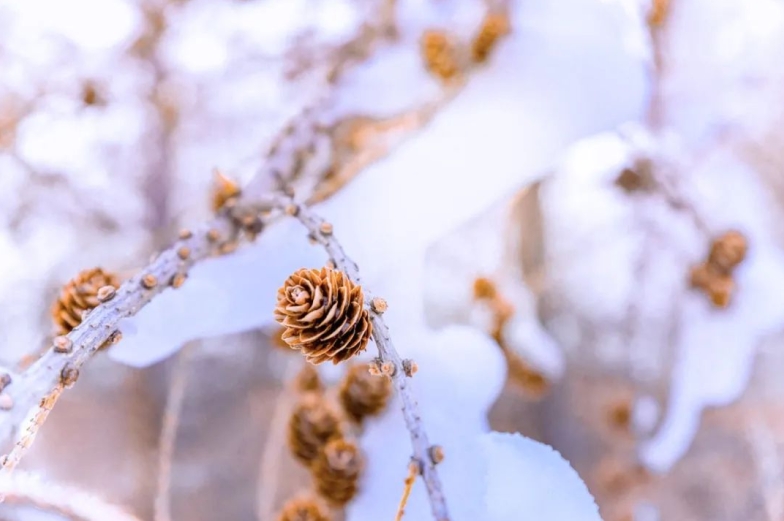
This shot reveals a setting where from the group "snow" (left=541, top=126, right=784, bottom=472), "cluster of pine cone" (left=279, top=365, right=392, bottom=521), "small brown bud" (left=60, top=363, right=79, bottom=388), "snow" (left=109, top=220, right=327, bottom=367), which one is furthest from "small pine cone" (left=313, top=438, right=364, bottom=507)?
"snow" (left=541, top=126, right=784, bottom=472)

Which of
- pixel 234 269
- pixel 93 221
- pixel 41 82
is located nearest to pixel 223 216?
pixel 234 269

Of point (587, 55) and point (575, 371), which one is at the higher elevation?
point (575, 371)

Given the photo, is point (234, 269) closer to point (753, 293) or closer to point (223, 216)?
point (223, 216)

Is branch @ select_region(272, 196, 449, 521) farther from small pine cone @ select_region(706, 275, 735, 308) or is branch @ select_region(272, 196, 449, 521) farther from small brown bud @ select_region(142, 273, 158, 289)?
small pine cone @ select_region(706, 275, 735, 308)

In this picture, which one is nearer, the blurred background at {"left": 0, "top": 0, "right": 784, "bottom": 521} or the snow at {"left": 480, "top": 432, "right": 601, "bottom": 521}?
the snow at {"left": 480, "top": 432, "right": 601, "bottom": 521}

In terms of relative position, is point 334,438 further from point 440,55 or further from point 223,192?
point 440,55

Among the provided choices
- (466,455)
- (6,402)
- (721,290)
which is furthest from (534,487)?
(721,290)

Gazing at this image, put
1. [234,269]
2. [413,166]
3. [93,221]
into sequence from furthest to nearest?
[93,221] → [413,166] → [234,269]
